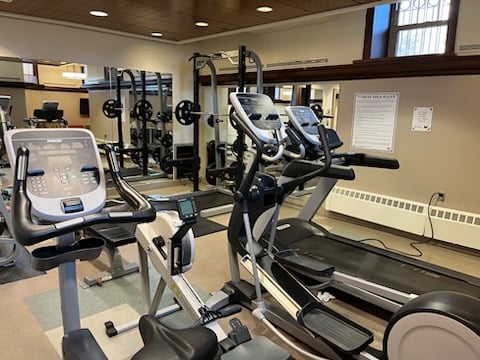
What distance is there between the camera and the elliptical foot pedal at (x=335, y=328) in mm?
2025

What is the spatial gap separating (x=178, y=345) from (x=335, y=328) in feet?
3.65

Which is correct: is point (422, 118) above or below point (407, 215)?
above

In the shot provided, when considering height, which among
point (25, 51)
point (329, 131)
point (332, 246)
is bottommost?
point (332, 246)

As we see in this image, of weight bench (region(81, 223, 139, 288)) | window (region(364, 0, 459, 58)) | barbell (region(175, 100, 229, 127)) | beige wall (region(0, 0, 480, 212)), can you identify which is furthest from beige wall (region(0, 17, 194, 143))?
window (region(364, 0, 459, 58))

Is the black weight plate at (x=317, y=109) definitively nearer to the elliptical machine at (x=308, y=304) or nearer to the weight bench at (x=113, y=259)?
the elliptical machine at (x=308, y=304)

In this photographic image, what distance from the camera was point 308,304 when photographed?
2.34 m

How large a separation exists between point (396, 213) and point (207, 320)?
326 centimetres

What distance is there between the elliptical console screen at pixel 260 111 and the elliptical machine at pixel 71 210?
3.86 ft

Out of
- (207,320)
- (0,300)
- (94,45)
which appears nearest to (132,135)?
(94,45)

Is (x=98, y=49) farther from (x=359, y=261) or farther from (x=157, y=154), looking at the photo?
(x=359, y=261)

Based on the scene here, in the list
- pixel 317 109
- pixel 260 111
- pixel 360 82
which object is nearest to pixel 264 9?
pixel 360 82

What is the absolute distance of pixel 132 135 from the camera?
6383mm

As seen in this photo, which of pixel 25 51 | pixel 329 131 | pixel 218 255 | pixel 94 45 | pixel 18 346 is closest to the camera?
pixel 18 346

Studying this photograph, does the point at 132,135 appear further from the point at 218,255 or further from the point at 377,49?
the point at 377,49
